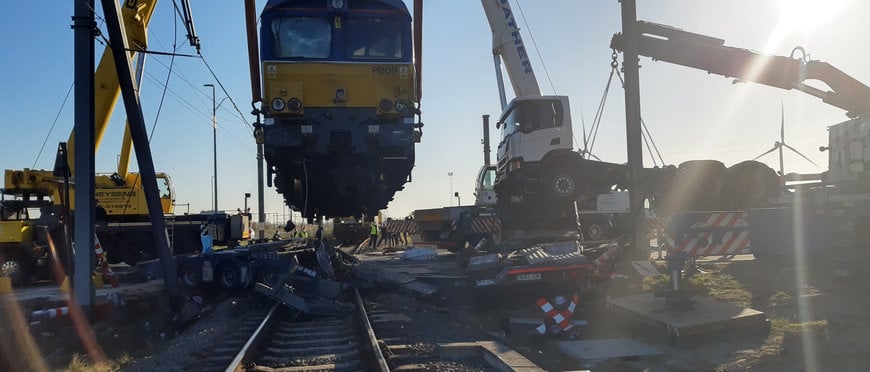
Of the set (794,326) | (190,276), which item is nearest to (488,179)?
(190,276)

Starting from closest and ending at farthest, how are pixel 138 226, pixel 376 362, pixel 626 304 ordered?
pixel 376 362
pixel 626 304
pixel 138 226

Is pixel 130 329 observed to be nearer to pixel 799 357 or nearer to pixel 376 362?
pixel 376 362

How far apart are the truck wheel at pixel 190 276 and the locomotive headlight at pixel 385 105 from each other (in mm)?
4674

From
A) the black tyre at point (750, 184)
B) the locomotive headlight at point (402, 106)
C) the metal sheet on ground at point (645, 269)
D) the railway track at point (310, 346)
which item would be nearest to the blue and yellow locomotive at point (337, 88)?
the locomotive headlight at point (402, 106)

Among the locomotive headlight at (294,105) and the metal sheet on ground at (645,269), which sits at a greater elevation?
the locomotive headlight at (294,105)

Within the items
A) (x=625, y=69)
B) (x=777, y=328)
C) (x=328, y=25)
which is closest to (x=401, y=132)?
(x=328, y=25)

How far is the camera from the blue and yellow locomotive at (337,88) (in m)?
10.2

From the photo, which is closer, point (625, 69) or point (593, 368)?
point (593, 368)

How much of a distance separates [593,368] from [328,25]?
23.3 feet

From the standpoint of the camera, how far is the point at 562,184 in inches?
560

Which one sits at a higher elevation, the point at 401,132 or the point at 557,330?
the point at 401,132

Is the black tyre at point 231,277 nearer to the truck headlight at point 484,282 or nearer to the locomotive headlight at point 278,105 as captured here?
the locomotive headlight at point 278,105

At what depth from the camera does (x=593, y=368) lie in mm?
6434

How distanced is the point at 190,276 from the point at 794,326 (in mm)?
9866
